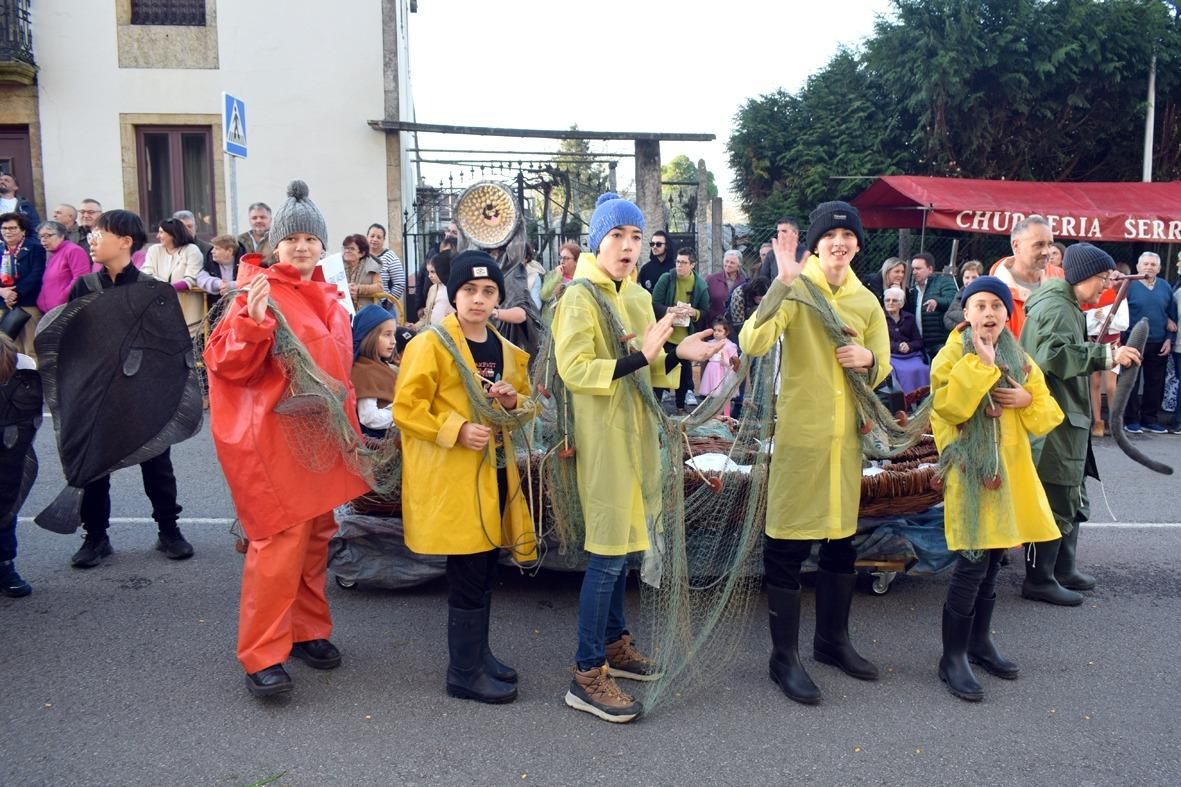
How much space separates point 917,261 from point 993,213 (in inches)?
98.3

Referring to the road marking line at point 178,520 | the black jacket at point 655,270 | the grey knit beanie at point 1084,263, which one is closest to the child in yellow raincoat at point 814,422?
the grey knit beanie at point 1084,263

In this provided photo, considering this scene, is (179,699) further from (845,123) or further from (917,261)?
(845,123)

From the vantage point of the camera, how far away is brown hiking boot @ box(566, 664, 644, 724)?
3.69m

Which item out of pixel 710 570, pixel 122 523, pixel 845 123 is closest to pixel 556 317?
pixel 710 570

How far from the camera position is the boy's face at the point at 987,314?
3.88 meters

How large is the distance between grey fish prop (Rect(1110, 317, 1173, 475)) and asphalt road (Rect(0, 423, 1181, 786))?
31.5 inches

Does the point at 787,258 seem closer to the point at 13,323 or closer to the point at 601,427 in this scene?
the point at 601,427

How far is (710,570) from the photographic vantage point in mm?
4492

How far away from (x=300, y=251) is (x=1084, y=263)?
3.78 meters

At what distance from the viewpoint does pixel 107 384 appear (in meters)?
4.63

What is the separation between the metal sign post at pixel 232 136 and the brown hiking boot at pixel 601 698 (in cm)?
542

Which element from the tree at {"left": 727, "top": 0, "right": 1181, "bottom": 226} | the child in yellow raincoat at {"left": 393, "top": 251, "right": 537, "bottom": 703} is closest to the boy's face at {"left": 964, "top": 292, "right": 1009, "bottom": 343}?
the child in yellow raincoat at {"left": 393, "top": 251, "right": 537, "bottom": 703}

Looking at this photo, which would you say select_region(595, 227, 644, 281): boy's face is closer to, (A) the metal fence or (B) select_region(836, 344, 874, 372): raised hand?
(B) select_region(836, 344, 874, 372): raised hand

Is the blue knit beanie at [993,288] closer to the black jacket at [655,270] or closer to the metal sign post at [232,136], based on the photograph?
the metal sign post at [232,136]
